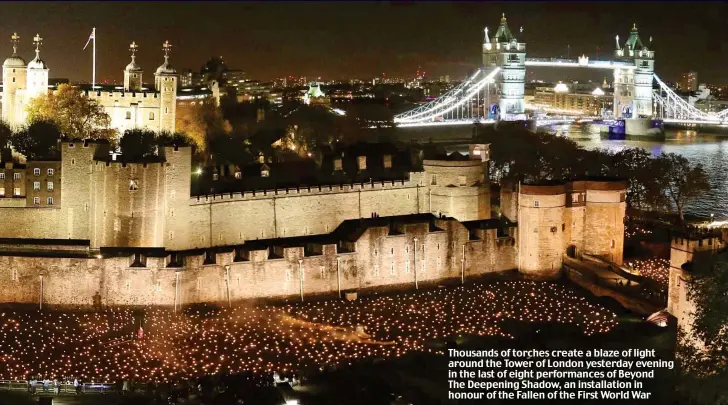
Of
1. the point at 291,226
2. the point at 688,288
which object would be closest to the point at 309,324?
the point at 291,226

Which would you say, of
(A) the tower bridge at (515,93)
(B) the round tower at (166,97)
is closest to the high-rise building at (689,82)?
(A) the tower bridge at (515,93)

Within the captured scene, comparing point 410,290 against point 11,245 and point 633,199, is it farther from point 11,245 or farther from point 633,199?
point 633,199

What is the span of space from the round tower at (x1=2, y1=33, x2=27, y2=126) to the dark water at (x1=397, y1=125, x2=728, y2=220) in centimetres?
2751

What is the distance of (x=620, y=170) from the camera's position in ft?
158

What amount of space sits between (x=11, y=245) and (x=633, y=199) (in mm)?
23824

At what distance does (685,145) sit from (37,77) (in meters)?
59.8

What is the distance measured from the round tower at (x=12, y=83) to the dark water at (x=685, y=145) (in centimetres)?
2751

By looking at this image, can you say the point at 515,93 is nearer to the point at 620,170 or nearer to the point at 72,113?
the point at 620,170

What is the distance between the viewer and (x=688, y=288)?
27.1m

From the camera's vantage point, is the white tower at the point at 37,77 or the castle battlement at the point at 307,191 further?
the white tower at the point at 37,77

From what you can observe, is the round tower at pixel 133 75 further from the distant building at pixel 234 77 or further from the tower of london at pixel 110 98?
the distant building at pixel 234 77

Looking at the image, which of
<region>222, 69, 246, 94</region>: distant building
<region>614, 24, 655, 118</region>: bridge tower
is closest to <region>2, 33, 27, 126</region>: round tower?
<region>222, 69, 246, 94</region>: distant building

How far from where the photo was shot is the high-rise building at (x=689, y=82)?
17550 cm

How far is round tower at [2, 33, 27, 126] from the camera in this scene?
4550 centimetres
